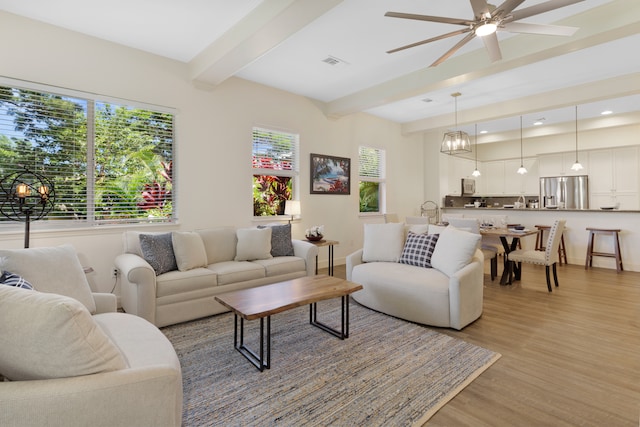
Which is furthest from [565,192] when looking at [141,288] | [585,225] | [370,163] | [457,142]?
[141,288]

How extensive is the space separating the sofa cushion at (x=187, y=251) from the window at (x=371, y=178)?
375 centimetres

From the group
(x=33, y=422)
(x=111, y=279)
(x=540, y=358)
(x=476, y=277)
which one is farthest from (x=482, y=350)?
(x=111, y=279)

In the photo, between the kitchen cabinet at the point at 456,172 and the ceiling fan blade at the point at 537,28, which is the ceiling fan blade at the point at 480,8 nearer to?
the ceiling fan blade at the point at 537,28

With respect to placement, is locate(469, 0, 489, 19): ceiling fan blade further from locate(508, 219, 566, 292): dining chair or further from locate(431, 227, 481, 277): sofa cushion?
locate(508, 219, 566, 292): dining chair

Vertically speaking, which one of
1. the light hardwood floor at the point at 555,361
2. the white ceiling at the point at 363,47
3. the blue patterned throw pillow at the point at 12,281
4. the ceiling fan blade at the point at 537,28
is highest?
the white ceiling at the point at 363,47

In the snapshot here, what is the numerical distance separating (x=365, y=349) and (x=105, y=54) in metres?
4.07

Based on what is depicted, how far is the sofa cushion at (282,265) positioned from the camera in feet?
12.3

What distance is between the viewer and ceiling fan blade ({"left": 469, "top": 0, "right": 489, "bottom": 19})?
2.17 meters

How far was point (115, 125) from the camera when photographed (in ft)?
11.9

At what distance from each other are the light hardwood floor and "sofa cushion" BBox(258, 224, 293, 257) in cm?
215

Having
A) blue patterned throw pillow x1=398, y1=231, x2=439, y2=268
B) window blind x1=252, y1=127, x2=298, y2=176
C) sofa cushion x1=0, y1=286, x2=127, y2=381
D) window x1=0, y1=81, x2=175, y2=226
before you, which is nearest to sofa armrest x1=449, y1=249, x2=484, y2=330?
blue patterned throw pillow x1=398, y1=231, x2=439, y2=268

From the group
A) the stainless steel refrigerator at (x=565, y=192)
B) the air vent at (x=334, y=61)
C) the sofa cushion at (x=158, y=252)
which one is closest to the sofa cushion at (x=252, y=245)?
the sofa cushion at (x=158, y=252)

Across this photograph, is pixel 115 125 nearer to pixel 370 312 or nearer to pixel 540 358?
pixel 370 312

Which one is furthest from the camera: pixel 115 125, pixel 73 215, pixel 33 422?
pixel 115 125
